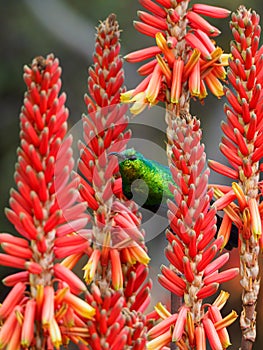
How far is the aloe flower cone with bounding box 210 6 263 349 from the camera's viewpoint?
2.06 meters

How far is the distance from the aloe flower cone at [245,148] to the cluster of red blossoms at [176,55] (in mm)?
104

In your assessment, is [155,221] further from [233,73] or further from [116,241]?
[116,241]

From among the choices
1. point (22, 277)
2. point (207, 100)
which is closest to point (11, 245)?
point (22, 277)

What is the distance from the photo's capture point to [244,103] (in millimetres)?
2053

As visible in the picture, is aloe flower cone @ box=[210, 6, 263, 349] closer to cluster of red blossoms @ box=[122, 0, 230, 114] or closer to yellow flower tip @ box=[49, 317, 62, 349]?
cluster of red blossoms @ box=[122, 0, 230, 114]

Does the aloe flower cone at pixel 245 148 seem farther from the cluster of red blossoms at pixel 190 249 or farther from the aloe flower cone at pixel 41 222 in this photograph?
the aloe flower cone at pixel 41 222

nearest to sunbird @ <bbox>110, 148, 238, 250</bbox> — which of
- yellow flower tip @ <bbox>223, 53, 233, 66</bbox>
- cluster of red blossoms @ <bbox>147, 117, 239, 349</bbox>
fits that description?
yellow flower tip @ <bbox>223, 53, 233, 66</bbox>

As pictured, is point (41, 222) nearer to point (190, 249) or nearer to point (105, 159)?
point (105, 159)

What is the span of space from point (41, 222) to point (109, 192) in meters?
0.28

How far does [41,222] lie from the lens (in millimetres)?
1530

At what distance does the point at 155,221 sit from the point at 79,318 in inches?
45.5

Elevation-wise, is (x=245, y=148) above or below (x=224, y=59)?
below

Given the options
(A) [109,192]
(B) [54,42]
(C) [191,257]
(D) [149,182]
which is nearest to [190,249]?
(C) [191,257]

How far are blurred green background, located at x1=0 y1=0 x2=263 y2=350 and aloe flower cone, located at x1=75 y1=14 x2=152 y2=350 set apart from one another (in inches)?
220
